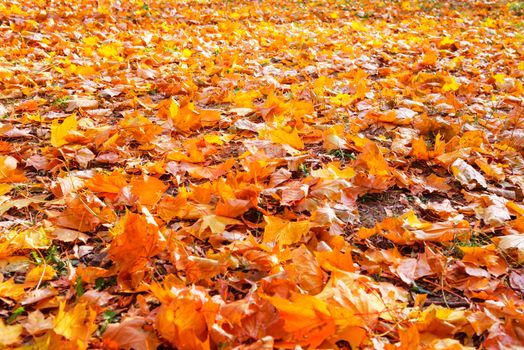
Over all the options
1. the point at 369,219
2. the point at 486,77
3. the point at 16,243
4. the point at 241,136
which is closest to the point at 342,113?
the point at 241,136

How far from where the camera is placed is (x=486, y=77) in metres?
4.19

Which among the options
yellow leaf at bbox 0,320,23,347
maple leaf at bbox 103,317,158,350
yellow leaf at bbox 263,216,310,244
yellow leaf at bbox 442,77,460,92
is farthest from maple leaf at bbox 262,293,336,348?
yellow leaf at bbox 442,77,460,92

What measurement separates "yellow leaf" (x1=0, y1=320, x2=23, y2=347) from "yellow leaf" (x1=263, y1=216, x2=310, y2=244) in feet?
2.90

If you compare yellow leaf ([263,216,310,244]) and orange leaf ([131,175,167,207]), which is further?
orange leaf ([131,175,167,207])

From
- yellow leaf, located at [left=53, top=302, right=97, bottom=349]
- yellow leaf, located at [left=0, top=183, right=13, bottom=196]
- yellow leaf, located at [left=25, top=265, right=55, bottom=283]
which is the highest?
yellow leaf, located at [left=53, top=302, right=97, bottom=349]

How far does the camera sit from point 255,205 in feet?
6.22

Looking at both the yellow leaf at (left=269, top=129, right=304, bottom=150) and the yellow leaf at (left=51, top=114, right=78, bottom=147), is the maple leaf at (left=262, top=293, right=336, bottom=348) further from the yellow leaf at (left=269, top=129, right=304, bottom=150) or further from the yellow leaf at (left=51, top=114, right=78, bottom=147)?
the yellow leaf at (left=51, top=114, right=78, bottom=147)

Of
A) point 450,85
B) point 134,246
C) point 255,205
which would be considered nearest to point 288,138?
point 255,205

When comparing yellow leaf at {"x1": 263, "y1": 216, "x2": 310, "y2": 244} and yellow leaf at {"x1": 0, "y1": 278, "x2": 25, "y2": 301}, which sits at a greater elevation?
yellow leaf at {"x1": 263, "y1": 216, "x2": 310, "y2": 244}

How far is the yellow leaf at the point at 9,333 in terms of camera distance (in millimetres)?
1224

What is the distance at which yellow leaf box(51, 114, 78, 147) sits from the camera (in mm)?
2345

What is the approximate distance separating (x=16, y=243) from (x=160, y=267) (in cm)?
57

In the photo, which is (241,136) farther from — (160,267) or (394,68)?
(394,68)

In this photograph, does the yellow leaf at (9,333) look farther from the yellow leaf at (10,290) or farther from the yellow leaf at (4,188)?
the yellow leaf at (4,188)
